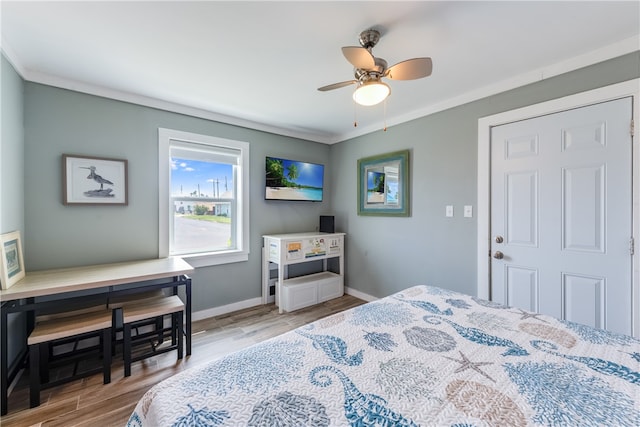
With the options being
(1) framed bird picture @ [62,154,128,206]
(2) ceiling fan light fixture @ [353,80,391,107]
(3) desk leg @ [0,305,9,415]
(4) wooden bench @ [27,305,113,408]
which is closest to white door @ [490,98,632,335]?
(2) ceiling fan light fixture @ [353,80,391,107]

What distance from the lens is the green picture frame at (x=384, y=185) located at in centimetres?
309

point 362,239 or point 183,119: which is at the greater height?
point 183,119

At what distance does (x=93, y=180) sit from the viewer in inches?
92.2

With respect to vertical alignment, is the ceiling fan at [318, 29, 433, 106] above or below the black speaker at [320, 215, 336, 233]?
above

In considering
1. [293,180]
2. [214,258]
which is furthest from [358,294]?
[214,258]

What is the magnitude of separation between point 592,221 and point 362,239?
2238mm

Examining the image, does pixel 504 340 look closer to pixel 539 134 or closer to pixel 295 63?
pixel 539 134

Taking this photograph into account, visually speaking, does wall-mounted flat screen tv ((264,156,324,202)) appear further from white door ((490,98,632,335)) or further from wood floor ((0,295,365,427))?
white door ((490,98,632,335))

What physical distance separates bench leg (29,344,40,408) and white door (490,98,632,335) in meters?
3.45

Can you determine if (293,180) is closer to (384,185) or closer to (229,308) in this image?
(384,185)

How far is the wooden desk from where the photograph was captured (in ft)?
5.28

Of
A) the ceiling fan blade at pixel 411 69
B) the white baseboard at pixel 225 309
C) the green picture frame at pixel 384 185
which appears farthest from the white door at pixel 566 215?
the white baseboard at pixel 225 309

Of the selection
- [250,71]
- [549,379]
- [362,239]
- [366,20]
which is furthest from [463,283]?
[250,71]

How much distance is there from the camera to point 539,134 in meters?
2.12
